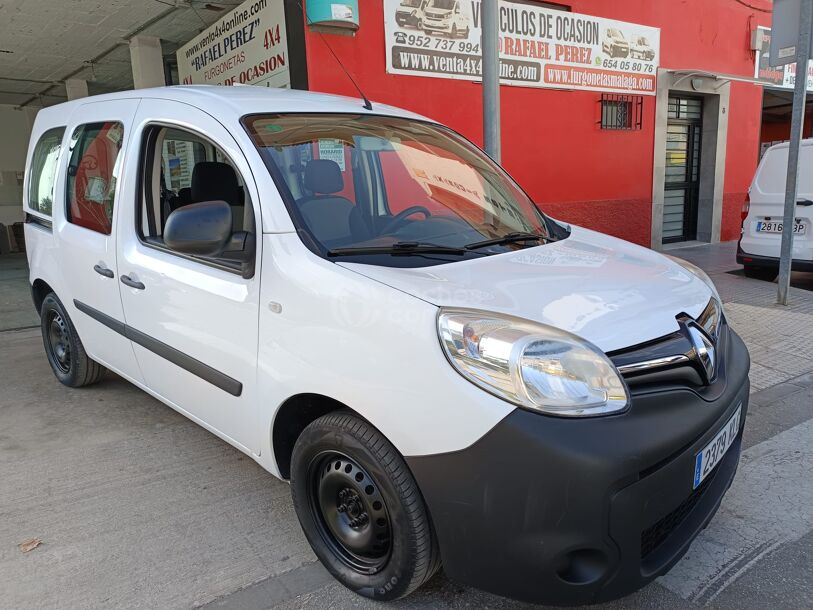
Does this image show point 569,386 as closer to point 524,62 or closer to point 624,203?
point 524,62

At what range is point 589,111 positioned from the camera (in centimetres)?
884

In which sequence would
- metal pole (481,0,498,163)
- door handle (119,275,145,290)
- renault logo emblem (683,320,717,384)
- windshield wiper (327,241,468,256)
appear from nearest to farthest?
1. renault logo emblem (683,320,717,384)
2. windshield wiper (327,241,468,256)
3. door handle (119,275,145,290)
4. metal pole (481,0,498,163)

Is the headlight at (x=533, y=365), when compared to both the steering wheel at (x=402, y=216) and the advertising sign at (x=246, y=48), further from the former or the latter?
the advertising sign at (x=246, y=48)

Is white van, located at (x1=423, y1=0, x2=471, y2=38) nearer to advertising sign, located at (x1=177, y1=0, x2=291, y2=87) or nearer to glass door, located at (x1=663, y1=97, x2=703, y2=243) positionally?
advertising sign, located at (x1=177, y1=0, x2=291, y2=87)

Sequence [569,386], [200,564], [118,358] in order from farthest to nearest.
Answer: [118,358], [200,564], [569,386]

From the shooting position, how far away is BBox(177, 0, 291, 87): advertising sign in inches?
264

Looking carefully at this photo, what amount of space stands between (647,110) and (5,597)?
980 cm

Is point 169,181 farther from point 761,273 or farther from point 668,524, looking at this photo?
point 761,273

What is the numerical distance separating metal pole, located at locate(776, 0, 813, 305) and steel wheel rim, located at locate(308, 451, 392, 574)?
5783mm

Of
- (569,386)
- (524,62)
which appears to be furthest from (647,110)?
(569,386)

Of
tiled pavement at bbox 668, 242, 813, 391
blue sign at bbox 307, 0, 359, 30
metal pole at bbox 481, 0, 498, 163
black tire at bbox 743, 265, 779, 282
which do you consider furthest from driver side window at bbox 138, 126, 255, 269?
black tire at bbox 743, 265, 779, 282

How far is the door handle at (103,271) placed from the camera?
3.17 meters

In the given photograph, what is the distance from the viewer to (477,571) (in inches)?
70.2

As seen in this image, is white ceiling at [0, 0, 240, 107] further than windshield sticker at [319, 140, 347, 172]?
Yes
